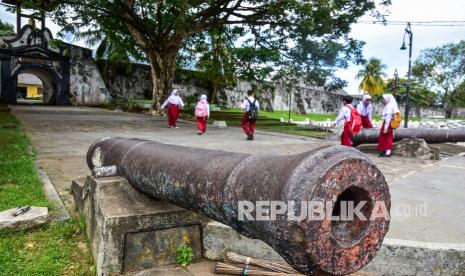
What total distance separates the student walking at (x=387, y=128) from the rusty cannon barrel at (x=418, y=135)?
0.50 meters

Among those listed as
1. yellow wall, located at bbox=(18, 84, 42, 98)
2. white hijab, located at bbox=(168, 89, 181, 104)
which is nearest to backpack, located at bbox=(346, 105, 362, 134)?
white hijab, located at bbox=(168, 89, 181, 104)

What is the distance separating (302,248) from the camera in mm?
1328

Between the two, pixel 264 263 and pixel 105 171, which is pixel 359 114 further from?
pixel 105 171

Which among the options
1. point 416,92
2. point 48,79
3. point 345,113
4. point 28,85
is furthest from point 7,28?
point 416,92

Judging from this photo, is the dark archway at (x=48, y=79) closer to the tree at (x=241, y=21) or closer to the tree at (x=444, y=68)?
the tree at (x=241, y=21)

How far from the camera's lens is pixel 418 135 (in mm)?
9992

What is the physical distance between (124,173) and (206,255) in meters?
0.91

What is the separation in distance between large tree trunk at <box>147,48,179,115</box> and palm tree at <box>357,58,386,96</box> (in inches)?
1554

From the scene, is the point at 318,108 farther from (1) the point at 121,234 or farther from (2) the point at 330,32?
(1) the point at 121,234

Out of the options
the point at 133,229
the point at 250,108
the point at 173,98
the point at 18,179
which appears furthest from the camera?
the point at 173,98

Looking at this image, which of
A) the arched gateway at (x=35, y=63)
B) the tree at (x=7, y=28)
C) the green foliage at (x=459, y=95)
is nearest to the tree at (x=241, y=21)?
the arched gateway at (x=35, y=63)

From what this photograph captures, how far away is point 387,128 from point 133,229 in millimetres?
7255

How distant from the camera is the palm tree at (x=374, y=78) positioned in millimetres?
52500

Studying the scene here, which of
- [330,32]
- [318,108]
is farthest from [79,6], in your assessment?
[318,108]
